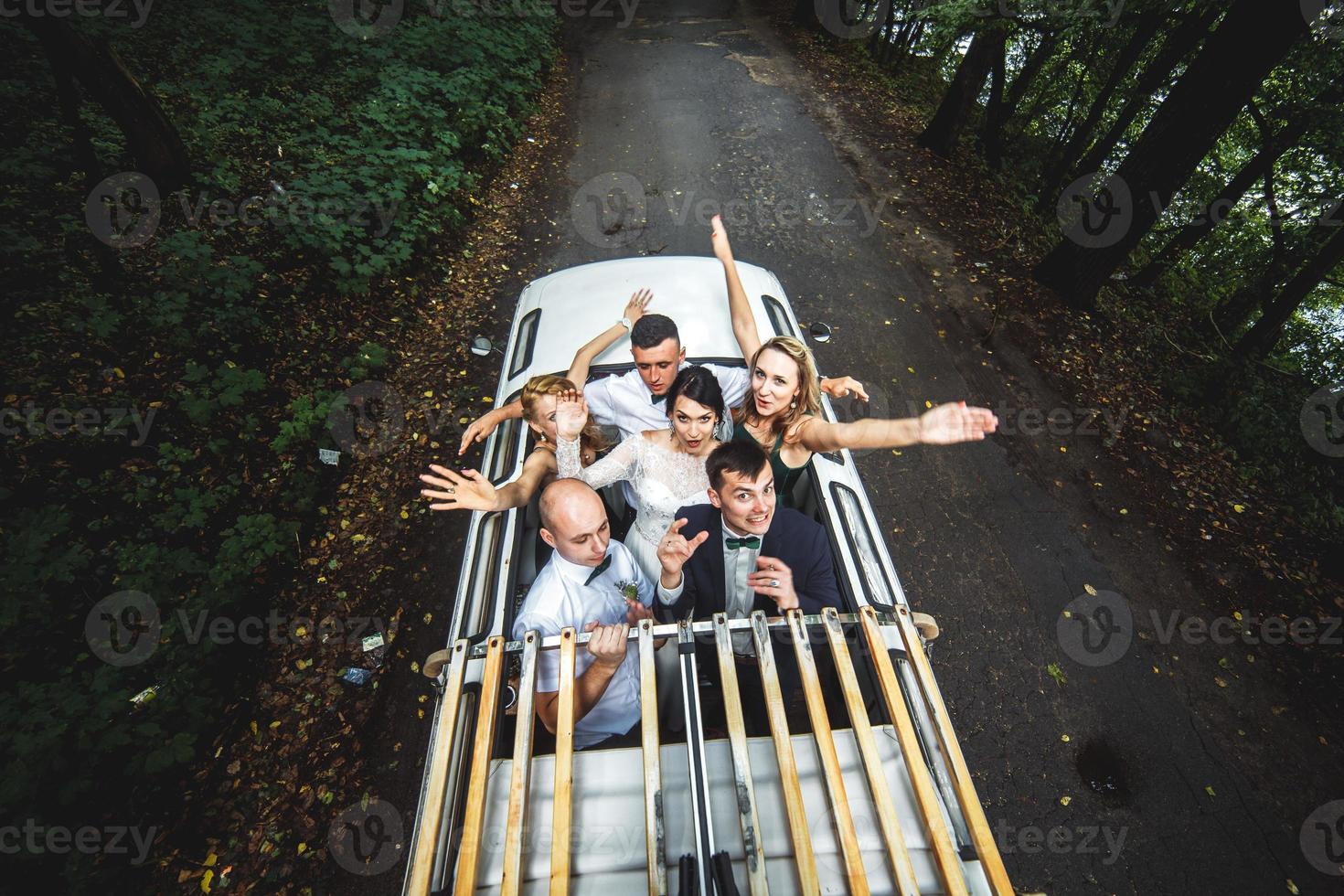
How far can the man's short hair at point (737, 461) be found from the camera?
2.56 m

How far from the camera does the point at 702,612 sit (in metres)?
2.85

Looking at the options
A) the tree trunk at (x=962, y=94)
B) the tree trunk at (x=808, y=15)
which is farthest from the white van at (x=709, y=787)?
the tree trunk at (x=808, y=15)

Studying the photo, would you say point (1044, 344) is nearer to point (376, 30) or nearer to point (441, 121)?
point (441, 121)

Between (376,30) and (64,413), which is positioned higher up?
(376,30)

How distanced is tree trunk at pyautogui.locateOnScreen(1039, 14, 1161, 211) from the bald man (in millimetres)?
11054

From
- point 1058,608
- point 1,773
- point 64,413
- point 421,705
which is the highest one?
point 64,413

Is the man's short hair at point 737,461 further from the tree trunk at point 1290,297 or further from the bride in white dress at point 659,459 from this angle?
the tree trunk at point 1290,297

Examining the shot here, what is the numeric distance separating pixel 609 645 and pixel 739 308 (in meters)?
2.64

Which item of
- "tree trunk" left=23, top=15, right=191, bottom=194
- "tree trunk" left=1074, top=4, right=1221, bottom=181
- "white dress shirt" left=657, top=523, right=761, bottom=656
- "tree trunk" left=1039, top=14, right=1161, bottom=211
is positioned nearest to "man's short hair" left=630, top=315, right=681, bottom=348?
"white dress shirt" left=657, top=523, right=761, bottom=656

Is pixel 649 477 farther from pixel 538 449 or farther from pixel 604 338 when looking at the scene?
pixel 604 338

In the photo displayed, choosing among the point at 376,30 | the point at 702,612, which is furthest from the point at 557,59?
the point at 702,612

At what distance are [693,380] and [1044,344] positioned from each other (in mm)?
6244

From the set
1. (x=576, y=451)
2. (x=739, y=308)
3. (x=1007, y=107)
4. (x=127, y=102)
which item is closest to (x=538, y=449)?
Answer: (x=576, y=451)

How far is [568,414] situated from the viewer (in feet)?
10.5
